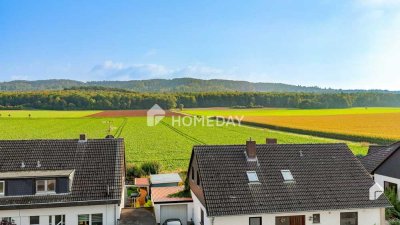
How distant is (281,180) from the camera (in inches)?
1058

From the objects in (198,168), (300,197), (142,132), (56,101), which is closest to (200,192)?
(198,168)

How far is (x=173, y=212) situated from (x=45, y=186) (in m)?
9.08

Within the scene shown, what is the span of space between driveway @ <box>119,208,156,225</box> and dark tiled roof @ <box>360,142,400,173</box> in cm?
2009

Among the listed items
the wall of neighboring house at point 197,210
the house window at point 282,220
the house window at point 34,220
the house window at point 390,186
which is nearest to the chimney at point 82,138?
the house window at point 34,220

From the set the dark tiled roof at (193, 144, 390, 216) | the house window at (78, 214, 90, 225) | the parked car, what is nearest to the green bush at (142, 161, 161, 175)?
the parked car

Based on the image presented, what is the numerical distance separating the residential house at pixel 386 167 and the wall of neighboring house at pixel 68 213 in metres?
22.0

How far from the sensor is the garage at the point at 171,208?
28875 mm

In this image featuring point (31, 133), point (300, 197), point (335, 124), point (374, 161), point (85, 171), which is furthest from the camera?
point (335, 124)

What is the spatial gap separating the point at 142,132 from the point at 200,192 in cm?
6039

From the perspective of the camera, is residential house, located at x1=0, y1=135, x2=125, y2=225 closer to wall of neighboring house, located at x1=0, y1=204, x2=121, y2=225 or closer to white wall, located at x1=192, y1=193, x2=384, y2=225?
wall of neighboring house, located at x1=0, y1=204, x2=121, y2=225

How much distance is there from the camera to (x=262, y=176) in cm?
2689

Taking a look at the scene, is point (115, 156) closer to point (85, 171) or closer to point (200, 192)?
point (85, 171)

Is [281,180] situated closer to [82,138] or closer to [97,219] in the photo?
[97,219]

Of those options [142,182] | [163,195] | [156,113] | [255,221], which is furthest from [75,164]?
[156,113]
